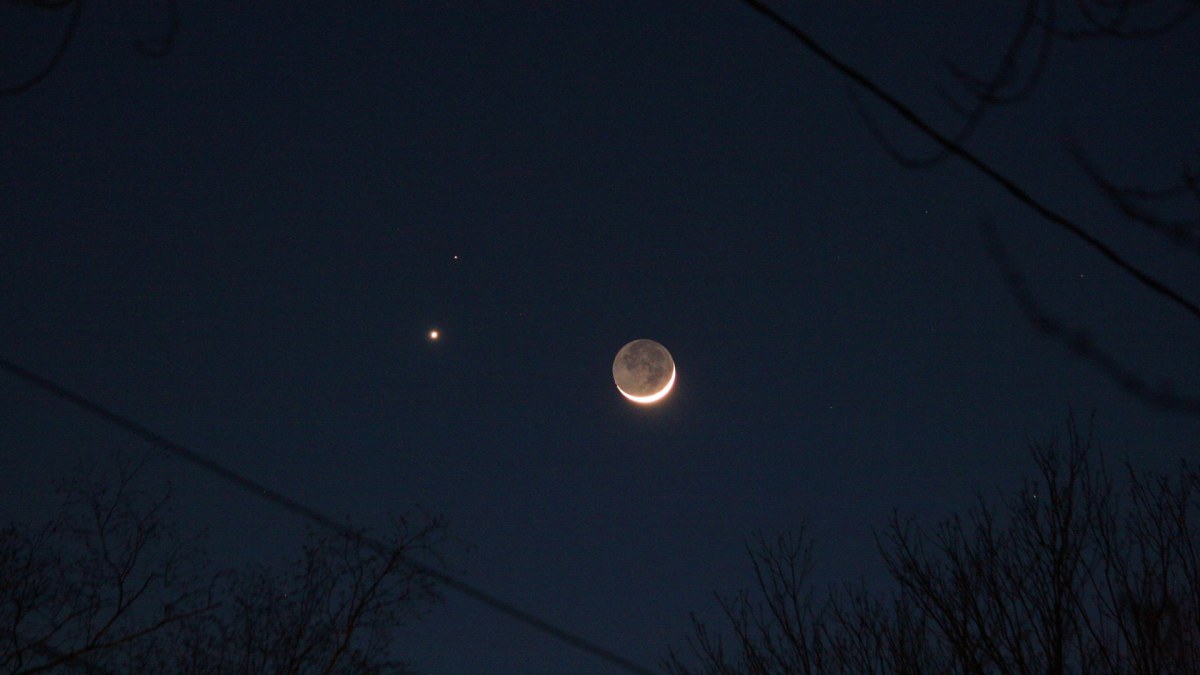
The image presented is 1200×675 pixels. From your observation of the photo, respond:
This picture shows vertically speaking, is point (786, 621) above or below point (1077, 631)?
above

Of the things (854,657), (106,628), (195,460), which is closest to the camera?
(195,460)

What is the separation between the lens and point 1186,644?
8133 mm

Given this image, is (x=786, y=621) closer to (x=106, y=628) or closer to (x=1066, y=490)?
(x=1066, y=490)

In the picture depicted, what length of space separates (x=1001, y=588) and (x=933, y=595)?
27.3 inches

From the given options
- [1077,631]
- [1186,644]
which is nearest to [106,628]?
[1077,631]

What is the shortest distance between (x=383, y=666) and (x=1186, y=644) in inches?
443

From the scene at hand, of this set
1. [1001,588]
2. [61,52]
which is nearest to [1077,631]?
[1001,588]

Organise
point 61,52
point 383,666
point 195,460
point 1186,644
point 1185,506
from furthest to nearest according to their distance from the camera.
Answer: point 383,666
point 1185,506
point 1186,644
point 195,460
point 61,52

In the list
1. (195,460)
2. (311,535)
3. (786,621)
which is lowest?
(195,460)

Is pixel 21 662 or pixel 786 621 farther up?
pixel 786 621

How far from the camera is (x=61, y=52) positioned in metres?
2.57

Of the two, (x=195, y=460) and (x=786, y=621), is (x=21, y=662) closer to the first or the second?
(x=786, y=621)

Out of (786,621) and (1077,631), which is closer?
(1077,631)

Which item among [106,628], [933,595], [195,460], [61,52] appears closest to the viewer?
[61,52]
